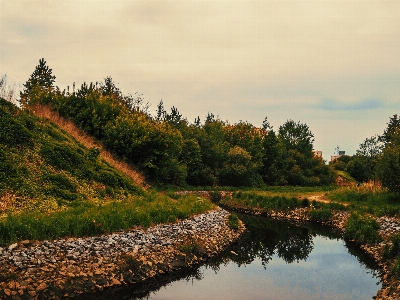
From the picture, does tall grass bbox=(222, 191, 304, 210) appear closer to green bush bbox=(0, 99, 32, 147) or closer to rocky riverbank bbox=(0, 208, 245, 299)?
rocky riverbank bbox=(0, 208, 245, 299)

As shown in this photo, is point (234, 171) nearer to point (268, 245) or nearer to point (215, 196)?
point (215, 196)

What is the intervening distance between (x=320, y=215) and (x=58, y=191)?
74.3ft

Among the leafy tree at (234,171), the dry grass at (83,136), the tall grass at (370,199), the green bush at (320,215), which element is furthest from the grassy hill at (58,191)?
the leafy tree at (234,171)

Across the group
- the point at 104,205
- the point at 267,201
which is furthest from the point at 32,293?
the point at 267,201

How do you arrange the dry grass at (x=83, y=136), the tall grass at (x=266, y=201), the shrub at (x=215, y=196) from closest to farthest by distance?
1. the dry grass at (x=83, y=136)
2. the tall grass at (x=266, y=201)
3. the shrub at (x=215, y=196)

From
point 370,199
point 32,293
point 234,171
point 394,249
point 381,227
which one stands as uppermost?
point 234,171

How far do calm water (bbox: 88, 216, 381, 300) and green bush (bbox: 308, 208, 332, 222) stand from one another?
499 centimetres

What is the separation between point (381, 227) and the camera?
24938mm

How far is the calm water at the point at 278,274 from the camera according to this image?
56.4 feet

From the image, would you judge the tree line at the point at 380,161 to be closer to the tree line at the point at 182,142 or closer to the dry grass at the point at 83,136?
the tree line at the point at 182,142

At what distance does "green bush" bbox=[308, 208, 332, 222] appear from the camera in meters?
34.3

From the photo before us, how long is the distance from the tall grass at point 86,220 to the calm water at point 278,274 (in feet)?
11.4

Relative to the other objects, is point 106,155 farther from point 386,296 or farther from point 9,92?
point 386,296

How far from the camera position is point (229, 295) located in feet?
56.0
